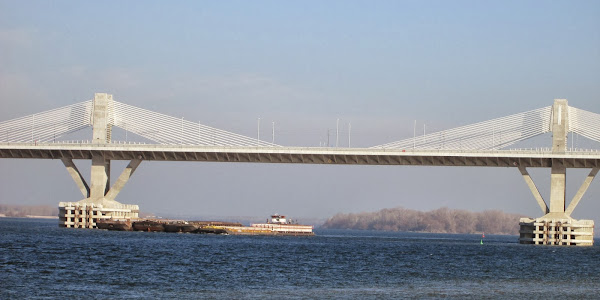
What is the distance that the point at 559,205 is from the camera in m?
106

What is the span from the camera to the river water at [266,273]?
152 ft

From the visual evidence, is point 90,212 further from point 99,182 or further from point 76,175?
point 76,175

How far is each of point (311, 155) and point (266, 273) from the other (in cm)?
5280

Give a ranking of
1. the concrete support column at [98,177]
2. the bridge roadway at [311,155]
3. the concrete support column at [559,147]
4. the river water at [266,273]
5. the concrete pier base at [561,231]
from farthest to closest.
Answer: the concrete support column at [98,177] → the concrete pier base at [561,231] → the bridge roadway at [311,155] → the concrete support column at [559,147] → the river water at [266,273]

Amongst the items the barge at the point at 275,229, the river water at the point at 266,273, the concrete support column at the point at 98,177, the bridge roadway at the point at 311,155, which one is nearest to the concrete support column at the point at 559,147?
the bridge roadway at the point at 311,155

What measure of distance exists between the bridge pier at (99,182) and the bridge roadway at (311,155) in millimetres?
1283

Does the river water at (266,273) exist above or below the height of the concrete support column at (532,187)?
below

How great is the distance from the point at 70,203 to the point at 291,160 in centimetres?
2699

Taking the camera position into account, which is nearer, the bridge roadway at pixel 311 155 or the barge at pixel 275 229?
the bridge roadway at pixel 311 155

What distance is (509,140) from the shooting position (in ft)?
339

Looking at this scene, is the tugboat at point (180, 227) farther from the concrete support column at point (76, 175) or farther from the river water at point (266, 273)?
the river water at point (266, 273)

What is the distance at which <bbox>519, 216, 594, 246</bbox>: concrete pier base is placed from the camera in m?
107

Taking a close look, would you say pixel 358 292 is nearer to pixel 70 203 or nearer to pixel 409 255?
pixel 409 255

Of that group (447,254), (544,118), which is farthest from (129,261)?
(544,118)
